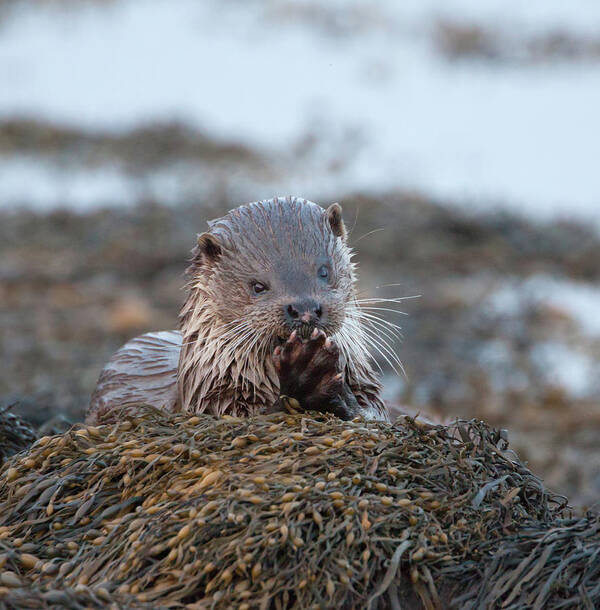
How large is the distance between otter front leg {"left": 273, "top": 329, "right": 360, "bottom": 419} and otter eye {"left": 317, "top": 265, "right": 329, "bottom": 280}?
0.31m

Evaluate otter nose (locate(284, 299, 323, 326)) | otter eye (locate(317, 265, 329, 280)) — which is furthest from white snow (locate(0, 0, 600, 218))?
otter nose (locate(284, 299, 323, 326))

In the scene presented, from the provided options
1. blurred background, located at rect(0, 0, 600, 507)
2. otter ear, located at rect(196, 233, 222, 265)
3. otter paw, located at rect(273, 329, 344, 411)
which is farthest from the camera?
blurred background, located at rect(0, 0, 600, 507)

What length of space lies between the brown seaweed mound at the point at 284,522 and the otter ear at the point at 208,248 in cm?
65

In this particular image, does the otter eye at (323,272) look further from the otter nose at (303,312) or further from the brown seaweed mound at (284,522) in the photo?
the brown seaweed mound at (284,522)

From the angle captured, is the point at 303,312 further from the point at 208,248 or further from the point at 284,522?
the point at 284,522

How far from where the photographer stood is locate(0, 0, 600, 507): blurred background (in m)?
7.59

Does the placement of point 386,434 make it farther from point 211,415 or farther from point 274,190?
point 274,190

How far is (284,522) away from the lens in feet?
8.64

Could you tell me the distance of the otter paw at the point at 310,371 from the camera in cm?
307

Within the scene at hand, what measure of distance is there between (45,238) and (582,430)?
17.5 feet

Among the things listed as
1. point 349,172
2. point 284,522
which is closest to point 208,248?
point 284,522

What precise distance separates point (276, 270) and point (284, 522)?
98 centimetres

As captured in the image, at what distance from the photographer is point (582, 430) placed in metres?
6.67

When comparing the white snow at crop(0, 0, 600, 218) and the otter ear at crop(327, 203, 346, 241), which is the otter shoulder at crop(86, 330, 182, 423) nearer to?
the otter ear at crop(327, 203, 346, 241)
